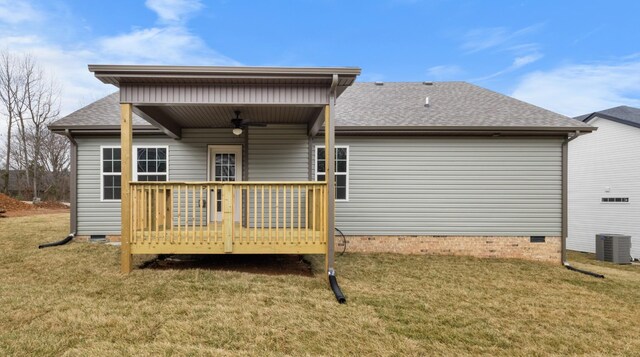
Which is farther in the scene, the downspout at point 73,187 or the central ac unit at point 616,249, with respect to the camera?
the central ac unit at point 616,249

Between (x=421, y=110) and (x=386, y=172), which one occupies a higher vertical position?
(x=421, y=110)

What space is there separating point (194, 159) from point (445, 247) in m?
6.18

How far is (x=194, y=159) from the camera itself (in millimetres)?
8219

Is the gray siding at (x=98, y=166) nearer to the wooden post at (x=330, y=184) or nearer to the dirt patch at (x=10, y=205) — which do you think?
the wooden post at (x=330, y=184)

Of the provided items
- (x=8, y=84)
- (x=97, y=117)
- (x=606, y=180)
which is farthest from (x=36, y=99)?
(x=606, y=180)

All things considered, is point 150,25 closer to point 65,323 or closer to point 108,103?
point 108,103

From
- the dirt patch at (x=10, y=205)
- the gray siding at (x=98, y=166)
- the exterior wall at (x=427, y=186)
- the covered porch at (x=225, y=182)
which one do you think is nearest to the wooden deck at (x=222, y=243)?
the covered porch at (x=225, y=182)

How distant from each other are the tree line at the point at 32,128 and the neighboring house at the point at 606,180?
2879 centimetres

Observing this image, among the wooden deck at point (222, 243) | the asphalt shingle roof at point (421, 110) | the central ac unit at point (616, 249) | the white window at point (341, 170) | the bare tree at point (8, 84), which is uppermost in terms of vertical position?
the bare tree at point (8, 84)

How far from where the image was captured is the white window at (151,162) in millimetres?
8242

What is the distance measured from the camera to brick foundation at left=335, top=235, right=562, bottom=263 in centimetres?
812

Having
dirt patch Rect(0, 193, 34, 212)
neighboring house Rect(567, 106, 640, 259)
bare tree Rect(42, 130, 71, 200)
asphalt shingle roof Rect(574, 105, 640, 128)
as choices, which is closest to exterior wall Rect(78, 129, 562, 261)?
neighboring house Rect(567, 106, 640, 259)

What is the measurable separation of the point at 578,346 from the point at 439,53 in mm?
20869

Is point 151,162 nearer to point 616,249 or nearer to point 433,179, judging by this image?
point 433,179
